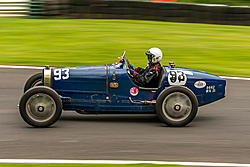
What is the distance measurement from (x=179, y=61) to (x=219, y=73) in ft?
4.94

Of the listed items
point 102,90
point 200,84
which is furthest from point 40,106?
point 200,84

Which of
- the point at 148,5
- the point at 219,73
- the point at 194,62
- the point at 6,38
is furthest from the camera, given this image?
the point at 148,5

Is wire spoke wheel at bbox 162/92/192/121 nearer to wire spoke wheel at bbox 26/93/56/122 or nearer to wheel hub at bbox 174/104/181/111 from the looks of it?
wheel hub at bbox 174/104/181/111

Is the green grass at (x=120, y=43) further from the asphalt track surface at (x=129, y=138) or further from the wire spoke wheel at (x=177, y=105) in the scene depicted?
the wire spoke wheel at (x=177, y=105)

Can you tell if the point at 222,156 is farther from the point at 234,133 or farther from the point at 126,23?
the point at 126,23

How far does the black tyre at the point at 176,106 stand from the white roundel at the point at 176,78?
9.8 inches

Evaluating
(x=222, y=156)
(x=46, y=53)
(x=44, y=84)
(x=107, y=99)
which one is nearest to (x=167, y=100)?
(x=107, y=99)

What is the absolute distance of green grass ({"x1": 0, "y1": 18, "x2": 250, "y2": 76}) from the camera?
13352mm

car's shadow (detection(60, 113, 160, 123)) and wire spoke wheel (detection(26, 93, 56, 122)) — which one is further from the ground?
wire spoke wheel (detection(26, 93, 56, 122))

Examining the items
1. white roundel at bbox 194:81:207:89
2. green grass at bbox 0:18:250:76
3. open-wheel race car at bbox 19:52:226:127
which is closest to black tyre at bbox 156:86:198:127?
open-wheel race car at bbox 19:52:226:127

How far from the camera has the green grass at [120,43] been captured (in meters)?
13.4

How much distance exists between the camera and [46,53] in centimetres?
1412

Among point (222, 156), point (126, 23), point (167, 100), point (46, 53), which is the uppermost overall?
point (126, 23)

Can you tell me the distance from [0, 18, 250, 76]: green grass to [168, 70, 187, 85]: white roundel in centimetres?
464
